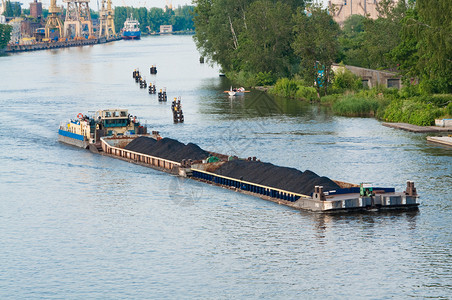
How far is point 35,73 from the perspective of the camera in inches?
6796

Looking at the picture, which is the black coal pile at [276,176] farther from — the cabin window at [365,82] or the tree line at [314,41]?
the cabin window at [365,82]

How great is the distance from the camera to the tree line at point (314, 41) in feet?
256

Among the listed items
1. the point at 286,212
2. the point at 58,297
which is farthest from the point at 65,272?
the point at 286,212

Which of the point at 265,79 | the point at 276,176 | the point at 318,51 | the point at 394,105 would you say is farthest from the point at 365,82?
the point at 276,176

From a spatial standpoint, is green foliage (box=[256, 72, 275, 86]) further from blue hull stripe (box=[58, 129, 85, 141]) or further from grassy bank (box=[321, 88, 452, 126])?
blue hull stripe (box=[58, 129, 85, 141])

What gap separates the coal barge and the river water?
87 cm

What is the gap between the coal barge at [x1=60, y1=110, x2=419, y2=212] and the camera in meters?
46.2

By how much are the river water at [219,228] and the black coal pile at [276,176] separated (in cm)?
180

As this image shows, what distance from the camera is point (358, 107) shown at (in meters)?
90.6

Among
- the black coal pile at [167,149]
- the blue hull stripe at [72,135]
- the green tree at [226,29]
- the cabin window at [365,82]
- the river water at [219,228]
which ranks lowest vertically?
the river water at [219,228]

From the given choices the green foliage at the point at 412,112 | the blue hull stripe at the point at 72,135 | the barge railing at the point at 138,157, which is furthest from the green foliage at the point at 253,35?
the barge railing at the point at 138,157

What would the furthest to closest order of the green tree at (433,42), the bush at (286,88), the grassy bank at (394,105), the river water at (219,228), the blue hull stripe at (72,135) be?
the bush at (286,88)
the grassy bank at (394,105)
the green tree at (433,42)
the blue hull stripe at (72,135)
the river water at (219,228)

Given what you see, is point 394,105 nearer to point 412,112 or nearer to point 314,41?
point 412,112

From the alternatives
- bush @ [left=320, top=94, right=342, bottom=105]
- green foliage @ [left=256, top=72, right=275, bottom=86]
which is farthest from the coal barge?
green foliage @ [left=256, top=72, right=275, bottom=86]
